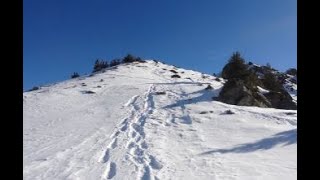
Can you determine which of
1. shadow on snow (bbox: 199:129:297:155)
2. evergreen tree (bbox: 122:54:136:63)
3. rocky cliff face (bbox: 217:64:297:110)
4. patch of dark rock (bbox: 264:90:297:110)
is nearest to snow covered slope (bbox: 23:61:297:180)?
shadow on snow (bbox: 199:129:297:155)

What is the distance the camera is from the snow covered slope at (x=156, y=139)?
35.3 feet

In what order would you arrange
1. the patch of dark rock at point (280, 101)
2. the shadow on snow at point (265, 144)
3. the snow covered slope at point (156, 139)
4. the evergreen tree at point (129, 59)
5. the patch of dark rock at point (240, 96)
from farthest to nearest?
the evergreen tree at point (129, 59)
the patch of dark rock at point (280, 101)
the patch of dark rock at point (240, 96)
the shadow on snow at point (265, 144)
the snow covered slope at point (156, 139)

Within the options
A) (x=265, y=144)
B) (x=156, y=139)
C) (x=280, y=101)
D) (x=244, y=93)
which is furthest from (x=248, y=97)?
(x=156, y=139)

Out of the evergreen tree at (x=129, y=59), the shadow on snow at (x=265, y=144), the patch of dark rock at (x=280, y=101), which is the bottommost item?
the shadow on snow at (x=265, y=144)

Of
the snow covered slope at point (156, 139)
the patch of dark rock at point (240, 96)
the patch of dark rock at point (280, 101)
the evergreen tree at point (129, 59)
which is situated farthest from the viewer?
the evergreen tree at point (129, 59)

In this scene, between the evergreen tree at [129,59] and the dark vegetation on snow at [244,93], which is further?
the evergreen tree at [129,59]

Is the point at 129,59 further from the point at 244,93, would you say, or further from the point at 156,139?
the point at 156,139

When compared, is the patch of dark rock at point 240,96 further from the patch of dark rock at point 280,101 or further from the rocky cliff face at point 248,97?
the patch of dark rock at point 280,101

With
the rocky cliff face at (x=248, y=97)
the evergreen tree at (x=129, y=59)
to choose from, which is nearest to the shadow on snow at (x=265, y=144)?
the rocky cliff face at (x=248, y=97)

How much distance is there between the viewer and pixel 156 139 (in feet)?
50.3

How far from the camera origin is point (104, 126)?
18734mm
